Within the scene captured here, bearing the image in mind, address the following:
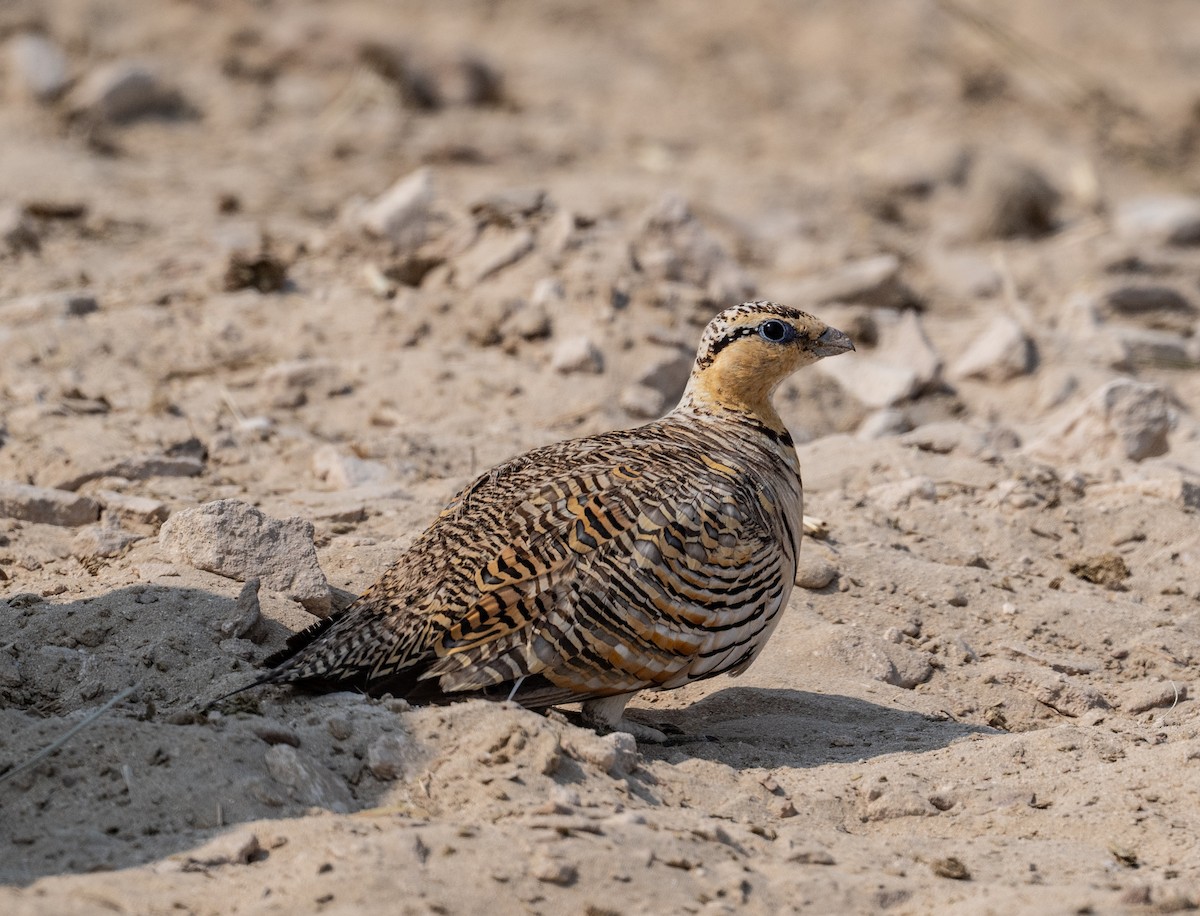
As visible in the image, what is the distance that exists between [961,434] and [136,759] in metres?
5.08

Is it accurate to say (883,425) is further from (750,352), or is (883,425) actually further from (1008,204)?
(1008,204)

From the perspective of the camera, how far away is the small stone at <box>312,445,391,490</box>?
720 cm

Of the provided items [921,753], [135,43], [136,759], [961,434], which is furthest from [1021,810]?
[135,43]

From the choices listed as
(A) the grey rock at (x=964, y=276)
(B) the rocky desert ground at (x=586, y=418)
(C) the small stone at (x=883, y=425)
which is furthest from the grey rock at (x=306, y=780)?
(A) the grey rock at (x=964, y=276)

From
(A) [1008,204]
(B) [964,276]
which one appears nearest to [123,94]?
(B) [964,276]

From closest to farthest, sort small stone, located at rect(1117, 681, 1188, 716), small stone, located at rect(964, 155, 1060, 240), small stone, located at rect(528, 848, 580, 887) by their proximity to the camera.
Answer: small stone, located at rect(528, 848, 580, 887), small stone, located at rect(1117, 681, 1188, 716), small stone, located at rect(964, 155, 1060, 240)

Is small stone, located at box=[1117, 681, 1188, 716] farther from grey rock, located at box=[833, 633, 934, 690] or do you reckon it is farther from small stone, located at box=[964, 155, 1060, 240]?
small stone, located at box=[964, 155, 1060, 240]

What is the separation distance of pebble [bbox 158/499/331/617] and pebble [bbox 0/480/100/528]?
0.96m

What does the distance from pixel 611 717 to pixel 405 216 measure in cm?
555

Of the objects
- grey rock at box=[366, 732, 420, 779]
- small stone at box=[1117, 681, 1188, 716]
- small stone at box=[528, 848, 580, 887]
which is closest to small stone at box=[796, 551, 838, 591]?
small stone at box=[1117, 681, 1188, 716]

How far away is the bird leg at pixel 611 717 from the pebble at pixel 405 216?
17.6 ft

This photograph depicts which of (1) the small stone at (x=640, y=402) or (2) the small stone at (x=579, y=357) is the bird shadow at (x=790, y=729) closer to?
(1) the small stone at (x=640, y=402)

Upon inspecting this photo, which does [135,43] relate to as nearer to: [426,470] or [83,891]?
[426,470]

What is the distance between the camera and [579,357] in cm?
856
